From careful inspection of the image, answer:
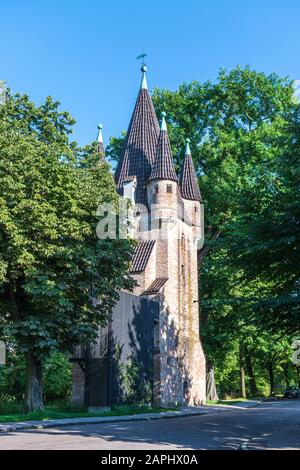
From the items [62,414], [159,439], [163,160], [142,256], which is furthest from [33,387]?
[163,160]

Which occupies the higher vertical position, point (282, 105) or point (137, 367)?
point (282, 105)

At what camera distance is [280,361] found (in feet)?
189

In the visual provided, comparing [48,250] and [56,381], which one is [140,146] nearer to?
[56,381]

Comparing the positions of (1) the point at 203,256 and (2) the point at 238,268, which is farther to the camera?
(1) the point at 203,256

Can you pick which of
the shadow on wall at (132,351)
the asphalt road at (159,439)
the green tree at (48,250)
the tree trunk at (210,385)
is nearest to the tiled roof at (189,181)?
the shadow on wall at (132,351)

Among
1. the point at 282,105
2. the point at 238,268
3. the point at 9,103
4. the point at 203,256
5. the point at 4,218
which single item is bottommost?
the point at 238,268

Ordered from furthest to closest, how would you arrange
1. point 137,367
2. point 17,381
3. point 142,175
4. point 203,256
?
point 203,256 < point 142,175 < point 17,381 < point 137,367

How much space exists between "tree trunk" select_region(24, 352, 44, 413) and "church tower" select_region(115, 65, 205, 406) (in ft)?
34.1

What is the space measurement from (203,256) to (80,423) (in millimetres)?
22782

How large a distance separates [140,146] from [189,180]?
4231 millimetres

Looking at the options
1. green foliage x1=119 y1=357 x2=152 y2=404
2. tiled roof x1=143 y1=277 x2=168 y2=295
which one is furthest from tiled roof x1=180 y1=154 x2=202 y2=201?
green foliage x1=119 y1=357 x2=152 y2=404

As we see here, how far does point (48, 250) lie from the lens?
744 inches
